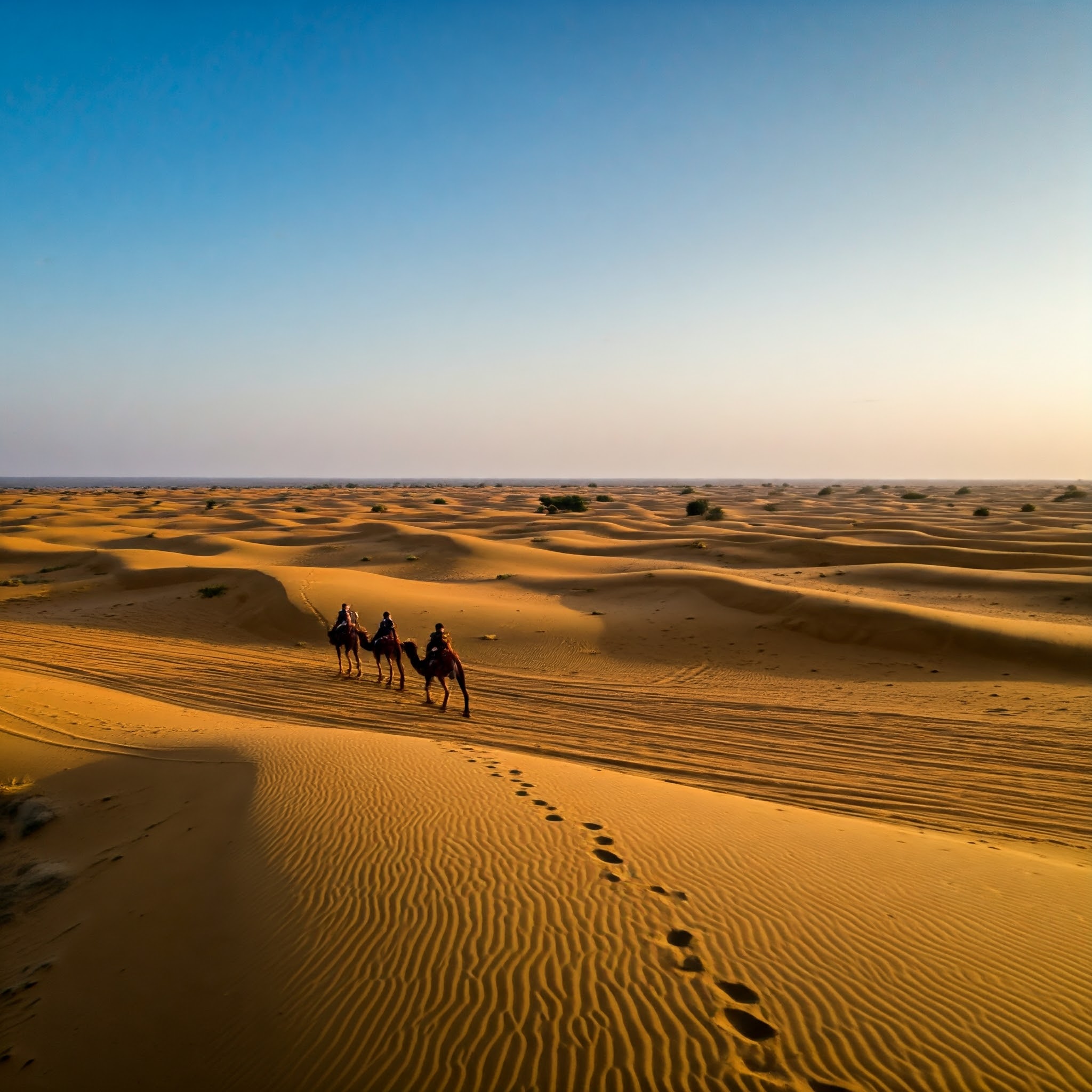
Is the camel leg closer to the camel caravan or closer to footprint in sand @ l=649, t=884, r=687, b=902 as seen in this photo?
the camel caravan

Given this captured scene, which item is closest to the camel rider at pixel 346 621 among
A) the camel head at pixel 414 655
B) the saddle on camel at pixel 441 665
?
the camel head at pixel 414 655

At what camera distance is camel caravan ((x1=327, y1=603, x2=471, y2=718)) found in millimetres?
12133

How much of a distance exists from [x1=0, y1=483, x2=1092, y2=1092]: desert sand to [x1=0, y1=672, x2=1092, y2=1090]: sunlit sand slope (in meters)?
0.02

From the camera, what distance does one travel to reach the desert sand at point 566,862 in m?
3.58

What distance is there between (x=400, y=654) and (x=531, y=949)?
10.4m

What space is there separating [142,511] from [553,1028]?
6846 centimetres

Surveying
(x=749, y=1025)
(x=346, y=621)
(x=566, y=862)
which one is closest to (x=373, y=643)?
(x=346, y=621)

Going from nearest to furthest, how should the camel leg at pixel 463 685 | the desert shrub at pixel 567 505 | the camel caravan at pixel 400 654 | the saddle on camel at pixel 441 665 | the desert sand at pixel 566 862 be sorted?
the desert sand at pixel 566 862 → the camel leg at pixel 463 685 → the saddle on camel at pixel 441 665 → the camel caravan at pixel 400 654 → the desert shrub at pixel 567 505

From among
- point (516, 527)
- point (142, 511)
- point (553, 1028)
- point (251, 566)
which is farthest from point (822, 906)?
point (142, 511)

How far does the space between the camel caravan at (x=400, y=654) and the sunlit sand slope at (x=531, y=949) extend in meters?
4.93

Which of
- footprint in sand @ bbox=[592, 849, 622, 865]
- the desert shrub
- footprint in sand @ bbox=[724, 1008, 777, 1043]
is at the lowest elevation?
footprint in sand @ bbox=[592, 849, 622, 865]

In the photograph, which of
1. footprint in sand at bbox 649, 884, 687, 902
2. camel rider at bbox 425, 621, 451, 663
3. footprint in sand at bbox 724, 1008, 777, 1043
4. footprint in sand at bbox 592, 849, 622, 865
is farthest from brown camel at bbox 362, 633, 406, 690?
footprint in sand at bbox 724, 1008, 777, 1043

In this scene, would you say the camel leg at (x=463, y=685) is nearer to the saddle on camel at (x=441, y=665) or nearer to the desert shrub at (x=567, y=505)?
the saddle on camel at (x=441, y=665)

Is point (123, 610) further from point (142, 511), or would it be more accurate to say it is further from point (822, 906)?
point (142, 511)
